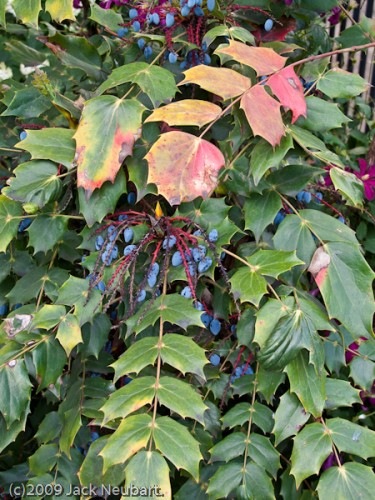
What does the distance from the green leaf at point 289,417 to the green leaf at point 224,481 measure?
0.29 ft

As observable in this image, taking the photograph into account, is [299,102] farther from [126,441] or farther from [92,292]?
[126,441]

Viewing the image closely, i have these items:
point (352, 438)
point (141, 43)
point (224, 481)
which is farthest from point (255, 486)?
point (141, 43)

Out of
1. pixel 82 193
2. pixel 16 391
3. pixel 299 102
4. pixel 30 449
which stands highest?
pixel 299 102

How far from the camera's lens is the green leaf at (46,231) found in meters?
1.11

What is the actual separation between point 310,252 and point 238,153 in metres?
0.23

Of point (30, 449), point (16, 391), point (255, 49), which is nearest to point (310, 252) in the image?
point (255, 49)

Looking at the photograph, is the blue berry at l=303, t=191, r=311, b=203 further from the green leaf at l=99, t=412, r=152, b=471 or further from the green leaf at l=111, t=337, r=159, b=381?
the green leaf at l=99, t=412, r=152, b=471

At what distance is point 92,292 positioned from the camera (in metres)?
1.05

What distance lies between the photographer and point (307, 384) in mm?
1030

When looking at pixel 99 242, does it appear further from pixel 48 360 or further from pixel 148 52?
pixel 148 52

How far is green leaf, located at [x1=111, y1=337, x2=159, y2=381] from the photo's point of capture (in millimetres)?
933

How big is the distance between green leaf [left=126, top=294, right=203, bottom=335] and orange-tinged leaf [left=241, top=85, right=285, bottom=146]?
11.6 inches

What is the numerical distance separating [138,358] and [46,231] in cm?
32

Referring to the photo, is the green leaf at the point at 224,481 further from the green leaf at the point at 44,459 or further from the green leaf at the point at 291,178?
the green leaf at the point at 291,178
